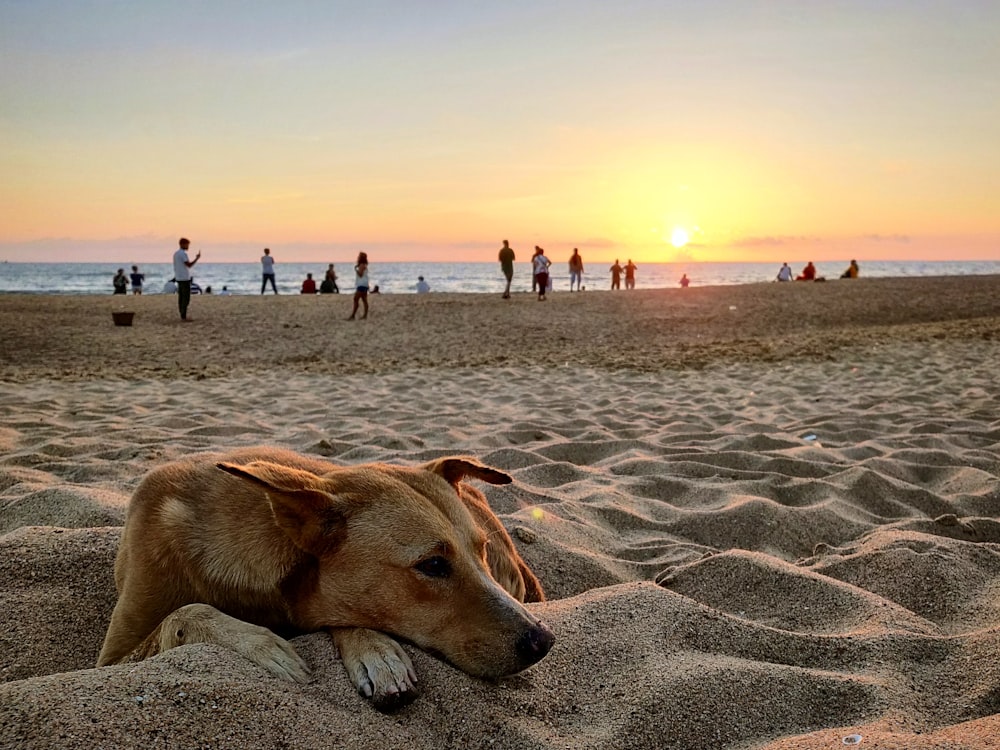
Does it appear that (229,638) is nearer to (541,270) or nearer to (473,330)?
(473,330)

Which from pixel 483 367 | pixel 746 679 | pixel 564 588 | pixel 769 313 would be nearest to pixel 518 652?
pixel 746 679

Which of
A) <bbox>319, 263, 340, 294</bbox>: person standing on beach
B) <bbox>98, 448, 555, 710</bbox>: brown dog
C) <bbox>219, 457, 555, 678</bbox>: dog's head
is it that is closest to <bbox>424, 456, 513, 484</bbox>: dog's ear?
<bbox>98, 448, 555, 710</bbox>: brown dog

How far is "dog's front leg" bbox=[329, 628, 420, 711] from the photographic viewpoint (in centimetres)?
229

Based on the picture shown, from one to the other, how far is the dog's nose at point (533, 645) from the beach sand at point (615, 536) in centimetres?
16

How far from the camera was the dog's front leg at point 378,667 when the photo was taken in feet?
7.52

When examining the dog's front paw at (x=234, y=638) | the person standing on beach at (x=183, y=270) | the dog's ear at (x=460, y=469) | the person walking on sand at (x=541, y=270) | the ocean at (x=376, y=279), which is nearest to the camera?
the dog's front paw at (x=234, y=638)

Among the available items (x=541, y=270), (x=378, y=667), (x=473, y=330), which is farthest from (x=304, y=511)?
(x=541, y=270)

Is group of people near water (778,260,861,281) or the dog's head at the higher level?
group of people near water (778,260,861,281)

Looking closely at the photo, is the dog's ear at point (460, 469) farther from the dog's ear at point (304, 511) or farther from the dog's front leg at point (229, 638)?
the dog's front leg at point (229, 638)

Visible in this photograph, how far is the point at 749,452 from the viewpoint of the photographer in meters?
6.52

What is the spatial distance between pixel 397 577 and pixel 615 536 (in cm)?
245

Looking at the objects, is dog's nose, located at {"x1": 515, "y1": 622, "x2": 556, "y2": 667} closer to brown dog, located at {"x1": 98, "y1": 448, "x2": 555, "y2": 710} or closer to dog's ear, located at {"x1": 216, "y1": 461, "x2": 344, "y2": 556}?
brown dog, located at {"x1": 98, "y1": 448, "x2": 555, "y2": 710}

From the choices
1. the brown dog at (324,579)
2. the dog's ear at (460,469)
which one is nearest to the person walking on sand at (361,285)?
the dog's ear at (460,469)

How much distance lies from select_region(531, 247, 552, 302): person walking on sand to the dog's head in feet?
75.5
